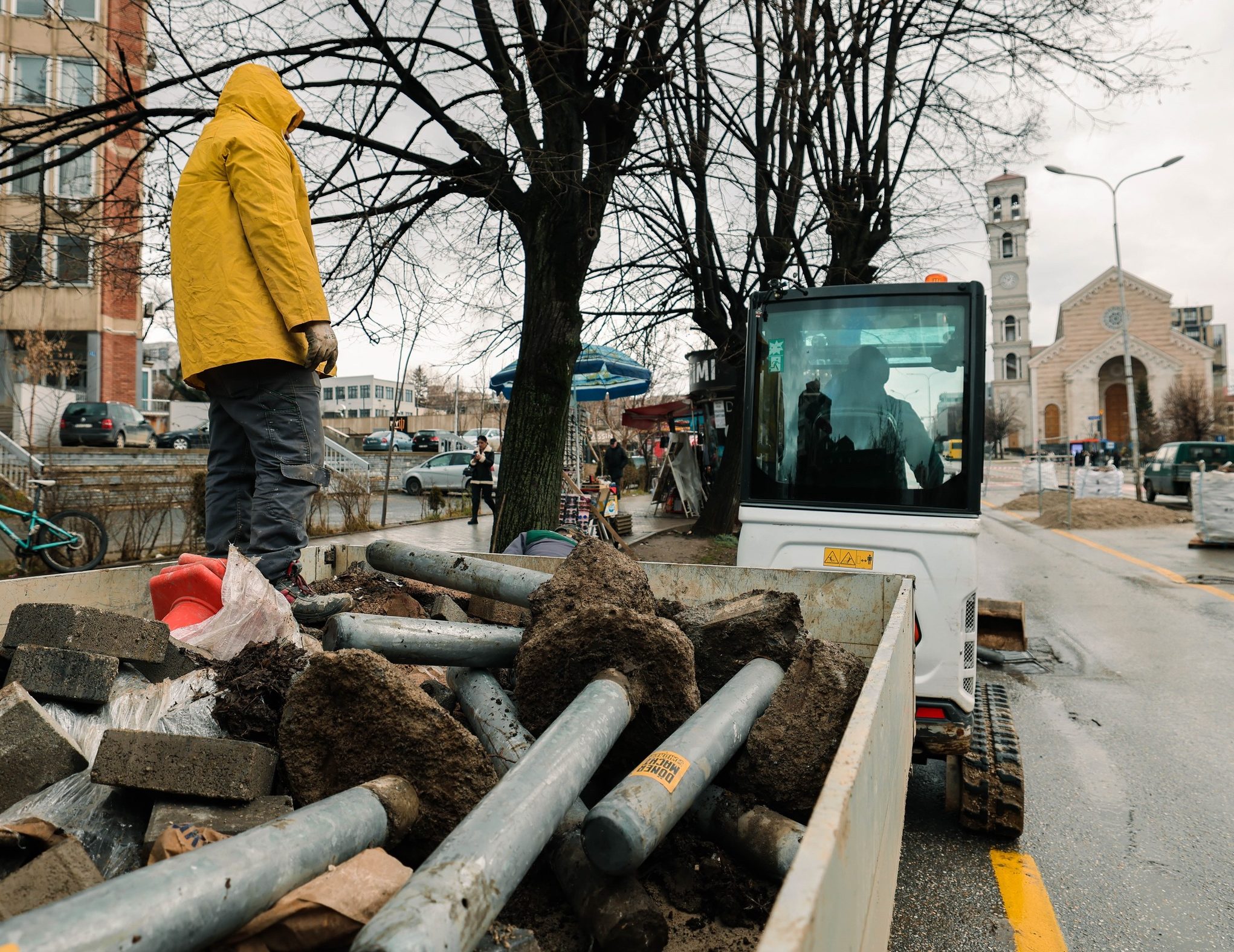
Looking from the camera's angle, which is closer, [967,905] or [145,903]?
[145,903]

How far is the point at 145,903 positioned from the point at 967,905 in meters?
3.07

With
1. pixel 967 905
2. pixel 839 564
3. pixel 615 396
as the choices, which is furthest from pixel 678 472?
pixel 967 905

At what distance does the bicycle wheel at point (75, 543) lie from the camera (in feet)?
32.1

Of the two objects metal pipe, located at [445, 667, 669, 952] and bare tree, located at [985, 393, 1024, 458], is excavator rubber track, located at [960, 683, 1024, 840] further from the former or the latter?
bare tree, located at [985, 393, 1024, 458]

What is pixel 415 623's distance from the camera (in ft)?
7.88

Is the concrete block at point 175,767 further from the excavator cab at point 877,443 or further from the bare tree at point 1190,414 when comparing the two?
the bare tree at point 1190,414

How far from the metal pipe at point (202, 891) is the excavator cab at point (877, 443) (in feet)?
10.6

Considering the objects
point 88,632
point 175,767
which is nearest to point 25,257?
point 88,632

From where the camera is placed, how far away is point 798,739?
1971 mm

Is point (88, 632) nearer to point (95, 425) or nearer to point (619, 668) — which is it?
point (619, 668)

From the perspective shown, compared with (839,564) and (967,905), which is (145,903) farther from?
(839,564)

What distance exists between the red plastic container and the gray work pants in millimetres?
317

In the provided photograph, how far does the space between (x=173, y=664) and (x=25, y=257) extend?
6.53 meters

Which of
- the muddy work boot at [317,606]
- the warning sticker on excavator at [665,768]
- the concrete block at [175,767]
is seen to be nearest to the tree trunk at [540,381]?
the muddy work boot at [317,606]
